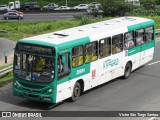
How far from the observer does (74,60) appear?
16875mm

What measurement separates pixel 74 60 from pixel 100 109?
2.27m

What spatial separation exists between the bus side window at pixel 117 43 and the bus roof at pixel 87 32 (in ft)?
1.08

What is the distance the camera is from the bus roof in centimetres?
1650

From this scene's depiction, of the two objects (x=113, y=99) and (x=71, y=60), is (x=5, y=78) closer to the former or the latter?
(x=71, y=60)

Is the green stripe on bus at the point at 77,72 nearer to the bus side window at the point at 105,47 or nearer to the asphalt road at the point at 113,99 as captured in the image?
the asphalt road at the point at 113,99

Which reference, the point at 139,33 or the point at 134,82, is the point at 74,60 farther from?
the point at 139,33

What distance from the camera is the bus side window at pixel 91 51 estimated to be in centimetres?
1773

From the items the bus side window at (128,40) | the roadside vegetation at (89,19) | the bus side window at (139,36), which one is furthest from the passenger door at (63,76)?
the roadside vegetation at (89,19)

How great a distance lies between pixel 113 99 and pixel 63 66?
2783 mm

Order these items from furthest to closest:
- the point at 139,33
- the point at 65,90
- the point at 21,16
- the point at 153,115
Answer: the point at 21,16 < the point at 139,33 < the point at 65,90 < the point at 153,115

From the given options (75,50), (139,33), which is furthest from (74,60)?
(139,33)

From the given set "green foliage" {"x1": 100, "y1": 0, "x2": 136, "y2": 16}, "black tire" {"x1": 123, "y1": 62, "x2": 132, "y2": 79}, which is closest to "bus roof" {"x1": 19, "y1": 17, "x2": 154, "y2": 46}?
"black tire" {"x1": 123, "y1": 62, "x2": 132, "y2": 79}

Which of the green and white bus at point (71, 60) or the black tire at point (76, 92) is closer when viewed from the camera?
the green and white bus at point (71, 60)

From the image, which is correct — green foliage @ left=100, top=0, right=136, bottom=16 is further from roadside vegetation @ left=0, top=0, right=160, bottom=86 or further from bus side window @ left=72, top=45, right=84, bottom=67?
bus side window @ left=72, top=45, right=84, bottom=67
